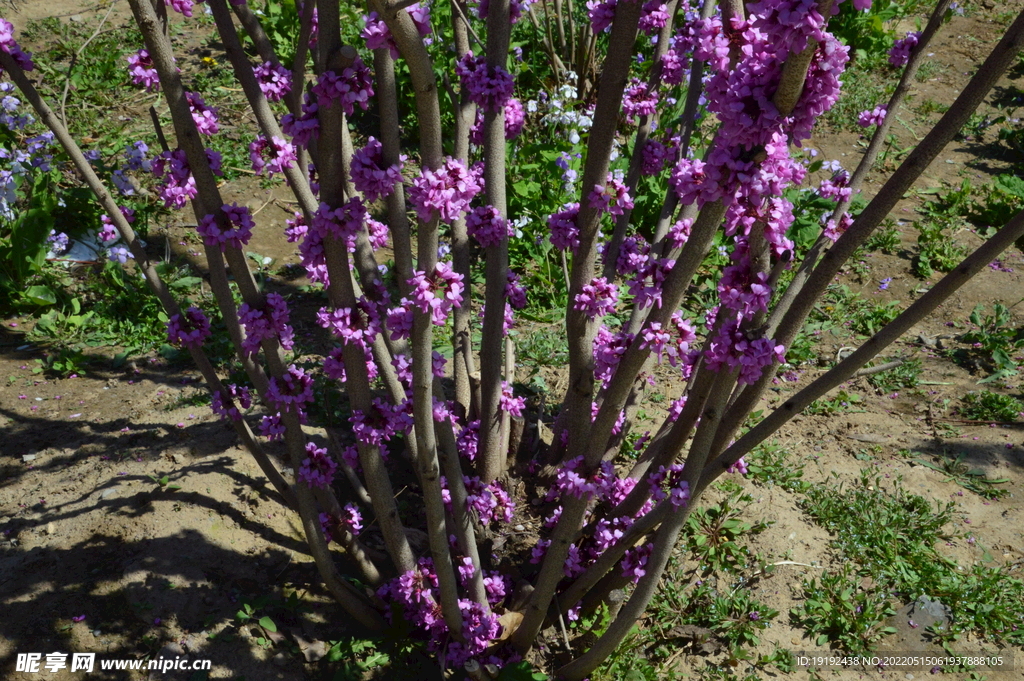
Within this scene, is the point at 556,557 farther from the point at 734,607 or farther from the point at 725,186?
the point at 725,186

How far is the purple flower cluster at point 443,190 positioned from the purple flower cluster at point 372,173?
0.07m

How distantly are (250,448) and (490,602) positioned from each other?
46.0 inches

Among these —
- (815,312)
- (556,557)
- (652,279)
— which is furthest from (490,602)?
(815,312)

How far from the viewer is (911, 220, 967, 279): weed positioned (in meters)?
5.35

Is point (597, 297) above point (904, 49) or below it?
below

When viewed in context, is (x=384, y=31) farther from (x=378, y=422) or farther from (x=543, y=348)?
(x=543, y=348)

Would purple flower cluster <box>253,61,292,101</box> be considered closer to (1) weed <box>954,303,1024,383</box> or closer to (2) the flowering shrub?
(2) the flowering shrub

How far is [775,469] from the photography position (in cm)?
378

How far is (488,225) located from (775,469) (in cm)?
215

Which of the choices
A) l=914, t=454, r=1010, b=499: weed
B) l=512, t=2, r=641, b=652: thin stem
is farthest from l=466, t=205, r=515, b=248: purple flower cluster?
l=914, t=454, r=1010, b=499: weed

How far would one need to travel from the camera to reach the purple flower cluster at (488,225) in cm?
265

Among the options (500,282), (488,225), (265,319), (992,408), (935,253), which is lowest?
(265,319)

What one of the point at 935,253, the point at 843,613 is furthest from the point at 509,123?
the point at 935,253

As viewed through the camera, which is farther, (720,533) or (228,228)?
(720,533)
